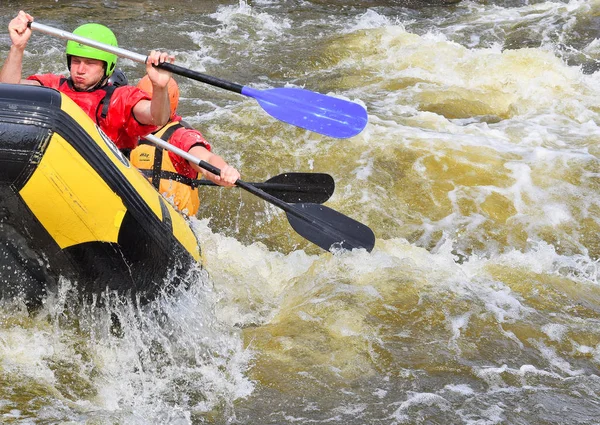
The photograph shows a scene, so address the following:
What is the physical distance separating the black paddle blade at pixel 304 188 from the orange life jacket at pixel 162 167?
1.84 ft

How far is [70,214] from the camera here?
3363 mm

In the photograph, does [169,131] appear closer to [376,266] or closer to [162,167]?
[162,167]

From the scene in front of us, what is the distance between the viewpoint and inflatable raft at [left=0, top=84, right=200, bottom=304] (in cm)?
322

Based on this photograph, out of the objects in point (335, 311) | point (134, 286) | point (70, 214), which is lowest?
point (335, 311)

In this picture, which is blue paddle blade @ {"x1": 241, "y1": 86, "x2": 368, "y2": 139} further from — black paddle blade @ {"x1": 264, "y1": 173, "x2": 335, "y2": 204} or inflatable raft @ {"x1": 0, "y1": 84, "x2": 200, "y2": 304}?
inflatable raft @ {"x1": 0, "y1": 84, "x2": 200, "y2": 304}

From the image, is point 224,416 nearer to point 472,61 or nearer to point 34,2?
point 472,61

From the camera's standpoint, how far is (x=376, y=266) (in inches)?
200

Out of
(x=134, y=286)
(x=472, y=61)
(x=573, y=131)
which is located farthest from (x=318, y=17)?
(x=134, y=286)

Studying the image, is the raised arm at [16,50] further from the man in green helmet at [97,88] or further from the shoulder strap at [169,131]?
the shoulder strap at [169,131]

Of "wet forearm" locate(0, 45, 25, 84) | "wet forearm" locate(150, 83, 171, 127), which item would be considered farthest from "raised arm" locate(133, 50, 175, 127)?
"wet forearm" locate(0, 45, 25, 84)

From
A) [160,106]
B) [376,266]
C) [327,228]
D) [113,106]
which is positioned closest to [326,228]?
[327,228]

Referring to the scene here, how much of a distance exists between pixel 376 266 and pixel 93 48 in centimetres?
205

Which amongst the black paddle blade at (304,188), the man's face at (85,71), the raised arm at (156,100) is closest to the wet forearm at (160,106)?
the raised arm at (156,100)

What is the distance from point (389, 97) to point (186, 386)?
5.11 m
